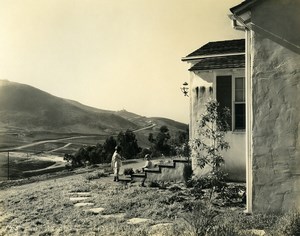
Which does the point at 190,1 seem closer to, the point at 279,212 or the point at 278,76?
the point at 278,76

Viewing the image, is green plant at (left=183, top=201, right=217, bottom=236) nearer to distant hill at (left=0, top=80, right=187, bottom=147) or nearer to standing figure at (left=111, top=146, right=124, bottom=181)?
distant hill at (left=0, top=80, right=187, bottom=147)

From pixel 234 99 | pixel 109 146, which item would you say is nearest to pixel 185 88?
pixel 234 99

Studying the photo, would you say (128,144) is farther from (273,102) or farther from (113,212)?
(273,102)

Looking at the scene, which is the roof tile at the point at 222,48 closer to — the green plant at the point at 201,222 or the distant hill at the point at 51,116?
the distant hill at the point at 51,116

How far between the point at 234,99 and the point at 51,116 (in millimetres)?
4165

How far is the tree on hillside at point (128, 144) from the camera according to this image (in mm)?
9797

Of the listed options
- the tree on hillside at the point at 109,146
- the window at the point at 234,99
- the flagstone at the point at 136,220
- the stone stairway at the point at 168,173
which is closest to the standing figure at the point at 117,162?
the tree on hillside at the point at 109,146

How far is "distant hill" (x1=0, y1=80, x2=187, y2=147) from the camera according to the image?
8.59 meters

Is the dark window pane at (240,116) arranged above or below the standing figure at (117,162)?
above

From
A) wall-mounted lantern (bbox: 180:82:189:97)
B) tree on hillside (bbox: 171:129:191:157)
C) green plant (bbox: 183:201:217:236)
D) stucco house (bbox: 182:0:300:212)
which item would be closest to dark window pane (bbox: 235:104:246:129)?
wall-mounted lantern (bbox: 180:82:189:97)

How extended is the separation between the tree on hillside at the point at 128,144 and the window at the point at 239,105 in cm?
245

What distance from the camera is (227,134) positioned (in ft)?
31.8

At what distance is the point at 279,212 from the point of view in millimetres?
6305

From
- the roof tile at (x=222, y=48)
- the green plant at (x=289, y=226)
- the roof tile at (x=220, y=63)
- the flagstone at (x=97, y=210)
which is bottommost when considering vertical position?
the flagstone at (x=97, y=210)
